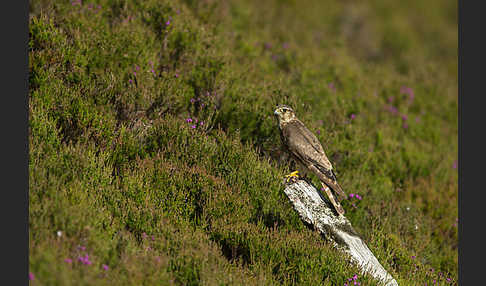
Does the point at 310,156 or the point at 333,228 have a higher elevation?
the point at 310,156

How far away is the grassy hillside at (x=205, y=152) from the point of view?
428cm

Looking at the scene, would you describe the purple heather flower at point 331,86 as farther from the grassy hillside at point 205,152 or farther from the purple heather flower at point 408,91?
the purple heather flower at point 408,91

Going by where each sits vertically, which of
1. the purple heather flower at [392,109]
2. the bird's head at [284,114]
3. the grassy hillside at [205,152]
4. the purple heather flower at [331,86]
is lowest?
the grassy hillside at [205,152]

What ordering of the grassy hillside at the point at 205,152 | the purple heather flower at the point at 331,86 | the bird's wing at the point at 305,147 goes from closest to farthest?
1. the grassy hillside at the point at 205,152
2. the bird's wing at the point at 305,147
3. the purple heather flower at the point at 331,86

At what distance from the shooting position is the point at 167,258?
4.24m

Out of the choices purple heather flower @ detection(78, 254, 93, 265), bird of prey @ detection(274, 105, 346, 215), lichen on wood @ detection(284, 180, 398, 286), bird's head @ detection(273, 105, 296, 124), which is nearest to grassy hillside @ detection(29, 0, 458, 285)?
purple heather flower @ detection(78, 254, 93, 265)

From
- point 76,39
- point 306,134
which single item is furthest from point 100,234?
point 76,39

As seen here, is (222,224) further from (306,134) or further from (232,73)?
(232,73)

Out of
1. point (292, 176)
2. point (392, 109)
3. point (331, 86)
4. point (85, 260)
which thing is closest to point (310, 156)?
point (292, 176)

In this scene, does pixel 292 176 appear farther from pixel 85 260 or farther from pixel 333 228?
pixel 85 260

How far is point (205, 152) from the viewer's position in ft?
19.1

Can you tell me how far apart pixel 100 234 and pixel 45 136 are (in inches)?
56.9

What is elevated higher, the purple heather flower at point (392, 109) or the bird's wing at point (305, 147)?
the purple heather flower at point (392, 109)

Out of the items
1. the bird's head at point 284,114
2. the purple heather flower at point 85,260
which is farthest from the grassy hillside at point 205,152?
the bird's head at point 284,114
